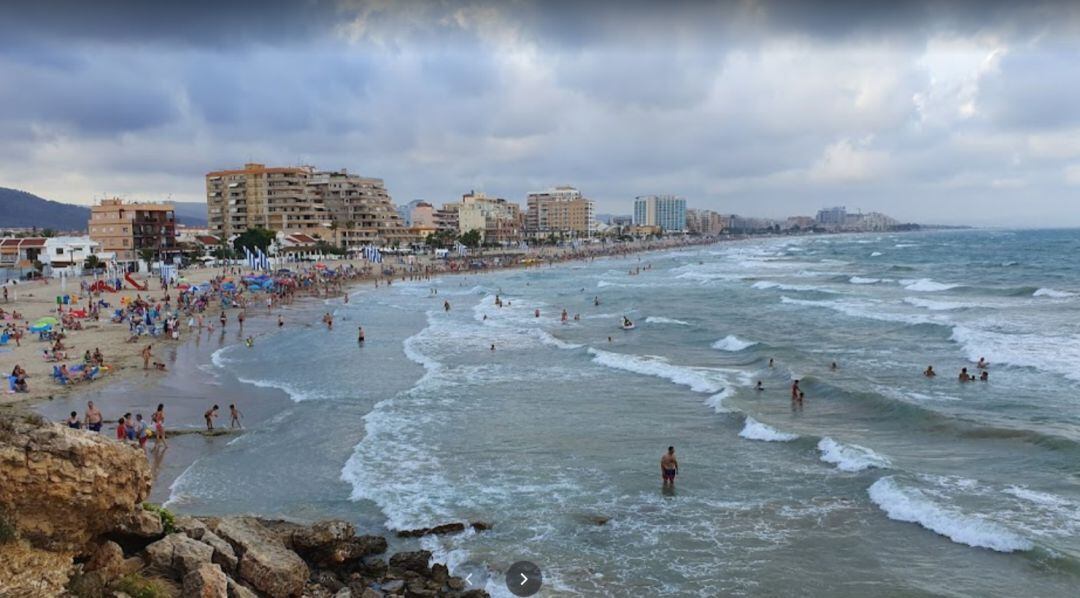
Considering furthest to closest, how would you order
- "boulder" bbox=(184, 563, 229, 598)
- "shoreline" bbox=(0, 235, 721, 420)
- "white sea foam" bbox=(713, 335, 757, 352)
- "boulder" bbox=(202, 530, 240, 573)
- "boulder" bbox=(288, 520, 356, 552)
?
1. "white sea foam" bbox=(713, 335, 757, 352)
2. "shoreline" bbox=(0, 235, 721, 420)
3. "boulder" bbox=(288, 520, 356, 552)
4. "boulder" bbox=(202, 530, 240, 573)
5. "boulder" bbox=(184, 563, 229, 598)

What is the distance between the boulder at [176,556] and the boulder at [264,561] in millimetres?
800

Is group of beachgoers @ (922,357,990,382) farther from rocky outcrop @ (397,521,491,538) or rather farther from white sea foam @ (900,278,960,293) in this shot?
white sea foam @ (900,278,960,293)

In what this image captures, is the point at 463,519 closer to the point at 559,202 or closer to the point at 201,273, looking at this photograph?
the point at 201,273

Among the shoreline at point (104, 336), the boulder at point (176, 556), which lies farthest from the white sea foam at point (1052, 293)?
the boulder at point (176, 556)

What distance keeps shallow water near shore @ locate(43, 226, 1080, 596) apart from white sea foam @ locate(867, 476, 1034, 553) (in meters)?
0.04

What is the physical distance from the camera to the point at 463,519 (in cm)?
1387

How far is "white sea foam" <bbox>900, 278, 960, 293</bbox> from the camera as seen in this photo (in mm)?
54841

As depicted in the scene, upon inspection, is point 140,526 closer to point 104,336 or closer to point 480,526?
point 480,526

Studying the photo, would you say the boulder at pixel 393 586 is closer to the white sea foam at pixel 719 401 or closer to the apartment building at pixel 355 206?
the white sea foam at pixel 719 401

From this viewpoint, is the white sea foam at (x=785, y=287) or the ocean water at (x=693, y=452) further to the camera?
the white sea foam at (x=785, y=287)

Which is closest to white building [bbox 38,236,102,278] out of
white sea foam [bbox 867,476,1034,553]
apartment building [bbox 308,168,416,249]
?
apartment building [bbox 308,168,416,249]

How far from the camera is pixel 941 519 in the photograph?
44.0ft

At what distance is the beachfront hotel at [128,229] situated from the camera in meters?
73.3

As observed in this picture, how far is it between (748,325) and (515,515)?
89.2 feet
